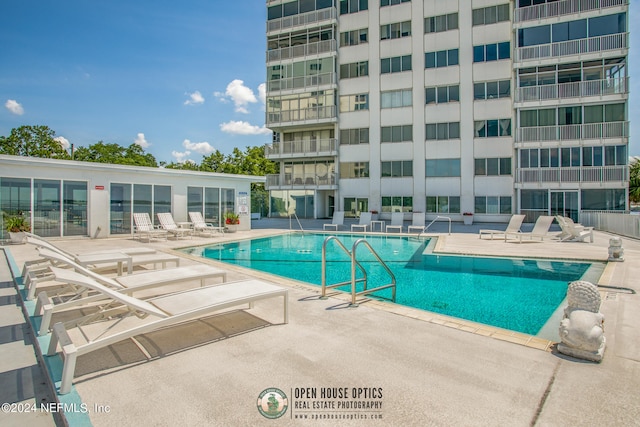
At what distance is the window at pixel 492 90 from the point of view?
24.9 meters

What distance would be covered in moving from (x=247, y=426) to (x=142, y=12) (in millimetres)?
18583

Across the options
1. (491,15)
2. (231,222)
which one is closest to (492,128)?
(491,15)

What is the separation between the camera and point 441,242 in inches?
561

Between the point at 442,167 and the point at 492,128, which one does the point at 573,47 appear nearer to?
the point at 492,128

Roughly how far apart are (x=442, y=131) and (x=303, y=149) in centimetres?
1062

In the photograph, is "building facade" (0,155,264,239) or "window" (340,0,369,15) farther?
"window" (340,0,369,15)

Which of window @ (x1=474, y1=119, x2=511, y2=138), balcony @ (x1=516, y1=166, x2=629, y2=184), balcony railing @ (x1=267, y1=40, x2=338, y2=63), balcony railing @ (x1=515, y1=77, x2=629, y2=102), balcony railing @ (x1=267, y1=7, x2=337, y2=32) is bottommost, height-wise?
balcony @ (x1=516, y1=166, x2=629, y2=184)

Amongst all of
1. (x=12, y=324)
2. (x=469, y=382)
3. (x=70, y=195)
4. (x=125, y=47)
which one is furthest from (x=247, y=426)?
(x=125, y=47)

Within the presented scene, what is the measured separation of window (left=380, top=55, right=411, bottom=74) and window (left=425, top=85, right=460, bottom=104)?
8.14ft

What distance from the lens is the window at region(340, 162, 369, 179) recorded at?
93.4 ft

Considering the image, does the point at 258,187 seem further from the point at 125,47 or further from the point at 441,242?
the point at 441,242

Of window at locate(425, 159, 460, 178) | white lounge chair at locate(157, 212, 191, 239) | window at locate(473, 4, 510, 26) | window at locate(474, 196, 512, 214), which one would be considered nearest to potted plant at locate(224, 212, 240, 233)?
white lounge chair at locate(157, 212, 191, 239)

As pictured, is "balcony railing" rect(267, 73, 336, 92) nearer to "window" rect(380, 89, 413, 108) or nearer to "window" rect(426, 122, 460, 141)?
"window" rect(380, 89, 413, 108)

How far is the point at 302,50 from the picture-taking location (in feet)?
97.0
